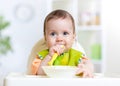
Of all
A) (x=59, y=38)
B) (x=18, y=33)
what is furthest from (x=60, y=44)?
(x=18, y=33)

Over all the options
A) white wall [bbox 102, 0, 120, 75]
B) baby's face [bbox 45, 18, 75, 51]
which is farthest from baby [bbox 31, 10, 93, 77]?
white wall [bbox 102, 0, 120, 75]

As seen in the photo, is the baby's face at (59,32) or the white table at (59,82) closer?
the white table at (59,82)

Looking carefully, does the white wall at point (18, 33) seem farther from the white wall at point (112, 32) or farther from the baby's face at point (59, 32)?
the baby's face at point (59, 32)

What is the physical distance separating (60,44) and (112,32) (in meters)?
2.43

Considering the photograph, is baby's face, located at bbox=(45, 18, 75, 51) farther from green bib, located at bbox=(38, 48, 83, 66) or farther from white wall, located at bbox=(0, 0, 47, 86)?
white wall, located at bbox=(0, 0, 47, 86)

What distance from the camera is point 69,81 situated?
3.03ft

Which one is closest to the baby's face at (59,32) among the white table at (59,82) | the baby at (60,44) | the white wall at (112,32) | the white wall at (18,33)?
the baby at (60,44)

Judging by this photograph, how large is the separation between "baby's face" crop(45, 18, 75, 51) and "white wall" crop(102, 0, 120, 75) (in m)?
2.33

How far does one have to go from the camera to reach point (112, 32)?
3.52m

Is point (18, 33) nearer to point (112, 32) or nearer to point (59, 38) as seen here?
point (112, 32)

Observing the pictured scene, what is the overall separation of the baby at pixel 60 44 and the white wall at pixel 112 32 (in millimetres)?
2303

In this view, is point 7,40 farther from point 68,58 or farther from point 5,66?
point 68,58

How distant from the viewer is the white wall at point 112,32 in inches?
138

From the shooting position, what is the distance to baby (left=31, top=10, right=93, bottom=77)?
1.14 metres
